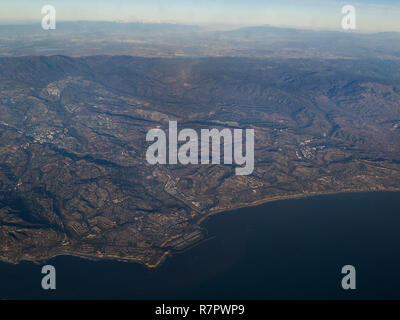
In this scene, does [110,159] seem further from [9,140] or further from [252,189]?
[252,189]

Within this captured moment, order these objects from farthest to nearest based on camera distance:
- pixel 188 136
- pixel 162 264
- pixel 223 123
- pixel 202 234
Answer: pixel 223 123, pixel 188 136, pixel 202 234, pixel 162 264

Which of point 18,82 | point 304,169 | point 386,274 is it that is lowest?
point 386,274

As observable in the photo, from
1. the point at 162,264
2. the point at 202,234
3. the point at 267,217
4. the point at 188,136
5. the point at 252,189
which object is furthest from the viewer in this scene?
the point at 188,136

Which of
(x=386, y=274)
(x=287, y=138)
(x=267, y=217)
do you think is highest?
(x=287, y=138)

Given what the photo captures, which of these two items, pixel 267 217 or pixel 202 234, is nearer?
pixel 202 234

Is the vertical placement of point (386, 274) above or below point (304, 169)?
below

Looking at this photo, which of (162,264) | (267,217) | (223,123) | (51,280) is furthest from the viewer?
(223,123)

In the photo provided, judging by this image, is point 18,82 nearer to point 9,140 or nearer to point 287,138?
point 9,140

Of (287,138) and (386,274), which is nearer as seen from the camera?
(386,274)

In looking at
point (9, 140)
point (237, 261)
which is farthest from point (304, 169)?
point (9, 140)

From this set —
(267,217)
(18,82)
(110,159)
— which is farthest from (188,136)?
(18,82)
